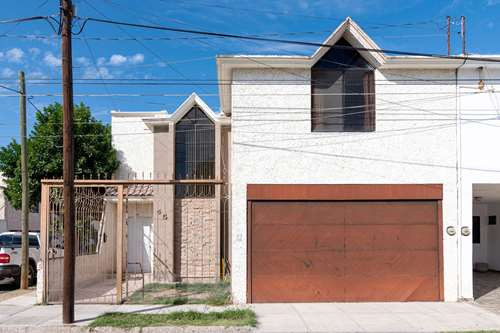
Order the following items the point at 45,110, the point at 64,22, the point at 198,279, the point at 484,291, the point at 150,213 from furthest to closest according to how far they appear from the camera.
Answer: the point at 45,110
the point at 150,213
the point at 198,279
the point at 484,291
the point at 64,22

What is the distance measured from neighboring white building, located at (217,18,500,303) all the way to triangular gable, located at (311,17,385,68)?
0.03 metres

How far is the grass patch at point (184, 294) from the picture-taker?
1171 cm

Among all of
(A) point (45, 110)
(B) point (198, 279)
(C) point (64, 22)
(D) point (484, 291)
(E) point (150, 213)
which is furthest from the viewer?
(A) point (45, 110)

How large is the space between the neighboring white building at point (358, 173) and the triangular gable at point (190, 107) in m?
4.02

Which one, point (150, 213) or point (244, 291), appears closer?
point (244, 291)

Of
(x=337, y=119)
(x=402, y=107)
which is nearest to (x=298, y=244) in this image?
(x=337, y=119)

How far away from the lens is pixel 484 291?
44.2ft

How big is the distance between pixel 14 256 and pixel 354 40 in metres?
11.4

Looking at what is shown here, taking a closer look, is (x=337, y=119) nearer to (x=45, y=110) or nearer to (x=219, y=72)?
(x=219, y=72)

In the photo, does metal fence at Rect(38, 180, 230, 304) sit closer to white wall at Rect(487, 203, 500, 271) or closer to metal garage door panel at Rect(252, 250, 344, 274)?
metal garage door panel at Rect(252, 250, 344, 274)

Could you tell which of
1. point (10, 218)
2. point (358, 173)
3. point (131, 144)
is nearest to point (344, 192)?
point (358, 173)

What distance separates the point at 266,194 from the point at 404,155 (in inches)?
138

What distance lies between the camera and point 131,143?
23156 mm

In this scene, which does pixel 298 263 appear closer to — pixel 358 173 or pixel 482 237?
pixel 358 173
